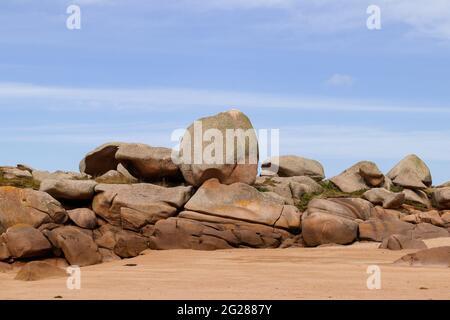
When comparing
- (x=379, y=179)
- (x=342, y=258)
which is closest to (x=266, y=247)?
(x=342, y=258)

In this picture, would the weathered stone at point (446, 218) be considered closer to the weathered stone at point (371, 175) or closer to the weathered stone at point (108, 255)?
the weathered stone at point (371, 175)

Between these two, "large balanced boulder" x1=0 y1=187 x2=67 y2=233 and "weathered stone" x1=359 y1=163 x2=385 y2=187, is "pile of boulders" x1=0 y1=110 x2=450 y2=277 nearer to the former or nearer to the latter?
"large balanced boulder" x1=0 y1=187 x2=67 y2=233

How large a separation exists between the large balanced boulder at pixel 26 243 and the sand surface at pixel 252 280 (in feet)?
11.1

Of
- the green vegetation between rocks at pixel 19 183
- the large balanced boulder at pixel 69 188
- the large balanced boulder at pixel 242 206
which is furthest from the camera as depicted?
the green vegetation between rocks at pixel 19 183

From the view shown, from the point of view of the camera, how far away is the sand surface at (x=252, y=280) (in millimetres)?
12703

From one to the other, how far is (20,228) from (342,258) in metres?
10.5

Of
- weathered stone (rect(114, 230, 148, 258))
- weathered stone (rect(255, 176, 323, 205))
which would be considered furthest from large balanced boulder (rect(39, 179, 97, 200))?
weathered stone (rect(255, 176, 323, 205))

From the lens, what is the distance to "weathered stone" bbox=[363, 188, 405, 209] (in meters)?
29.8

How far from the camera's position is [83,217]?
25625 mm

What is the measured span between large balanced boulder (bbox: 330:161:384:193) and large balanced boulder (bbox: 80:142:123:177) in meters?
10.6

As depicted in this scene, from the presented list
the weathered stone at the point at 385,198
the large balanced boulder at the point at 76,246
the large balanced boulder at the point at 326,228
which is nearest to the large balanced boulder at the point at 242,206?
the large balanced boulder at the point at 326,228

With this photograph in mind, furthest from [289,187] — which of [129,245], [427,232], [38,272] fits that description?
[38,272]

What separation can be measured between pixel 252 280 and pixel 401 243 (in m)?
10.2

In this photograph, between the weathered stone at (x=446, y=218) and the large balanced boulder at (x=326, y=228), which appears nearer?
the large balanced boulder at (x=326, y=228)
